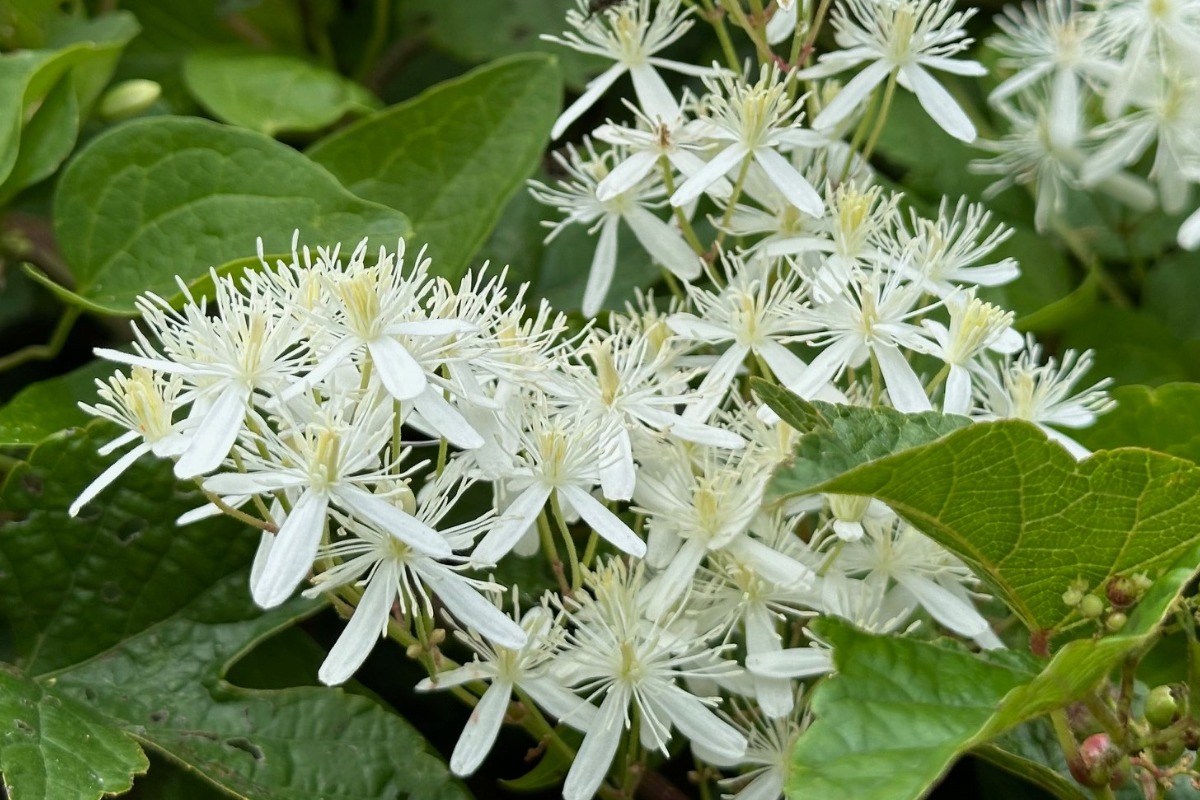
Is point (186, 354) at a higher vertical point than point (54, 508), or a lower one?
higher

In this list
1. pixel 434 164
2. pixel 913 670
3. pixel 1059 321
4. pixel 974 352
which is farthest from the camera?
pixel 1059 321

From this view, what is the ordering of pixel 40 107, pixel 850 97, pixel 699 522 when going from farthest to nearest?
1. pixel 40 107
2. pixel 850 97
3. pixel 699 522

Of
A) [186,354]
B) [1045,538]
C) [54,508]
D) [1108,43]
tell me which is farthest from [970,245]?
[54,508]

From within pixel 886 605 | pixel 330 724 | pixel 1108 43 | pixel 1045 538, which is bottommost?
pixel 330 724

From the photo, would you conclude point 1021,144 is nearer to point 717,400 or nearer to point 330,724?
point 717,400

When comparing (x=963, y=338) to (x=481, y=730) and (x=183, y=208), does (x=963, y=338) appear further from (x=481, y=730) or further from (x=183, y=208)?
(x=183, y=208)

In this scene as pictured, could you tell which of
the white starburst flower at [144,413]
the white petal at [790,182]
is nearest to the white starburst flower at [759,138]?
the white petal at [790,182]

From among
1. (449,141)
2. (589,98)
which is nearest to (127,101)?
(449,141)

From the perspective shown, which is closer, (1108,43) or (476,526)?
(476,526)
